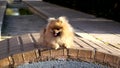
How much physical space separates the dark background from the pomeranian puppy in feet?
34.4

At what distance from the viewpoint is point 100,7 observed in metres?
18.9

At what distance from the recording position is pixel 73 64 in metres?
5.86

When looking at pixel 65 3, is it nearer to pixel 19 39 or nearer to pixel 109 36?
pixel 109 36

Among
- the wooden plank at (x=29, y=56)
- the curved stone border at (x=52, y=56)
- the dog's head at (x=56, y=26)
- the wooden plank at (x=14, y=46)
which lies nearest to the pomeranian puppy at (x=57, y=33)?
the dog's head at (x=56, y=26)

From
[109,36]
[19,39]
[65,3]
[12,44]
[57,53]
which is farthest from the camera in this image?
[65,3]

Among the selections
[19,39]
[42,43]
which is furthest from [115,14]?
[42,43]

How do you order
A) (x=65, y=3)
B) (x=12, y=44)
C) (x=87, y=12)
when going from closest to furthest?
(x=12, y=44)
(x=87, y=12)
(x=65, y=3)

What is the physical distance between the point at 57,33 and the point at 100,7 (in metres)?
13.6

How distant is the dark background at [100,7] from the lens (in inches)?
658

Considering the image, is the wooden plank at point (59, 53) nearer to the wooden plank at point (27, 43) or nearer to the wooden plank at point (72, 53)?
the wooden plank at point (72, 53)

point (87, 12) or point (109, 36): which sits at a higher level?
point (109, 36)

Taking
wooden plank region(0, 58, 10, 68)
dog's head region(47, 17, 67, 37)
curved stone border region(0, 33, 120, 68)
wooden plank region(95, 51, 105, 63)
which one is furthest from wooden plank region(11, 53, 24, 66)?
wooden plank region(95, 51, 105, 63)

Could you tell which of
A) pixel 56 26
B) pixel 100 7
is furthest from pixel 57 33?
pixel 100 7

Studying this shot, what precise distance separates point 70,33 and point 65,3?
2140 centimetres
